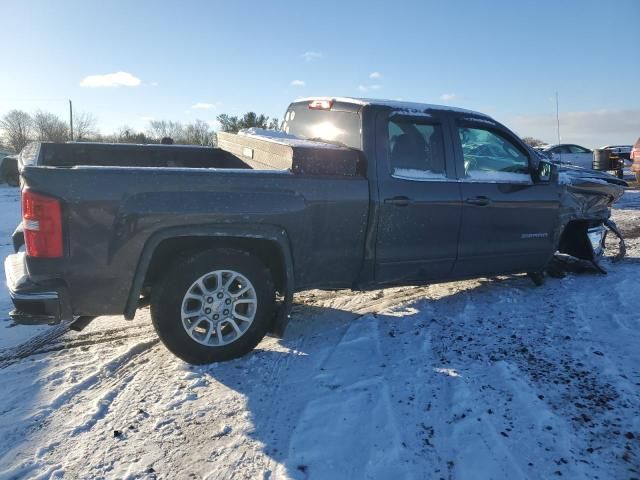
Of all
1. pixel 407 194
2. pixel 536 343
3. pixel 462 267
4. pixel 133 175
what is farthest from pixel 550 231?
pixel 133 175

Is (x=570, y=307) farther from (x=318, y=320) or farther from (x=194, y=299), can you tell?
(x=194, y=299)

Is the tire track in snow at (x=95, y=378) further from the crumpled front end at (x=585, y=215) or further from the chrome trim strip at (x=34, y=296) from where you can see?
the crumpled front end at (x=585, y=215)

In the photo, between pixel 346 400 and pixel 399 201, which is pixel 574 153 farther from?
pixel 346 400

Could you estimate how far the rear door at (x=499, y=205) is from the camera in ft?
14.7

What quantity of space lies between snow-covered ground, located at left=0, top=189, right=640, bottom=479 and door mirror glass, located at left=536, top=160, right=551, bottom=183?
4.48ft

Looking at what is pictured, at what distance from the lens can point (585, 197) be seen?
5633 mm

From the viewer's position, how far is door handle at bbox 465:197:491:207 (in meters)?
4.41

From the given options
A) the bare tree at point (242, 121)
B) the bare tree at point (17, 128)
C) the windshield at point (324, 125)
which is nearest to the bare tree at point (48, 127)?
the bare tree at point (17, 128)

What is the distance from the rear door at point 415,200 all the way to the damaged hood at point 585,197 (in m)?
1.69

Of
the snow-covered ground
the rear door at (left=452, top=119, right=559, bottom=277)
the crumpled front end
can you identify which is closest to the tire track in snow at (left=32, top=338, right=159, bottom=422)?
the snow-covered ground

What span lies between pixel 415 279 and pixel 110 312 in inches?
101

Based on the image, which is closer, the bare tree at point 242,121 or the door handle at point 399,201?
the door handle at point 399,201

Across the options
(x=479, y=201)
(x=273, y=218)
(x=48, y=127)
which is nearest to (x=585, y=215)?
(x=479, y=201)

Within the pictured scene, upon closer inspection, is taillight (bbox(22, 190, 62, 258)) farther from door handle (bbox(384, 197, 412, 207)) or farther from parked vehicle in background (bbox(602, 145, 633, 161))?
parked vehicle in background (bbox(602, 145, 633, 161))
